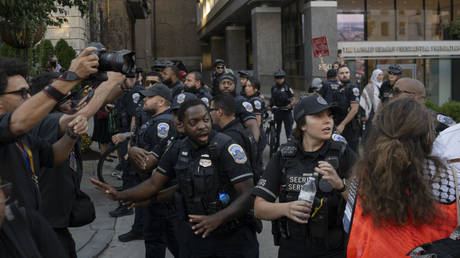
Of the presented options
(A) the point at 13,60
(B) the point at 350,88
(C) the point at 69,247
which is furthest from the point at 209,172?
(B) the point at 350,88

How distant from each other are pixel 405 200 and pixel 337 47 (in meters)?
21.7

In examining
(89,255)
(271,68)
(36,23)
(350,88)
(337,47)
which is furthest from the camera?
(271,68)

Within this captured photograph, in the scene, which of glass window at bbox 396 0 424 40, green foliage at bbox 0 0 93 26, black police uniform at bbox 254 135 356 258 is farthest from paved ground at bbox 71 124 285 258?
glass window at bbox 396 0 424 40

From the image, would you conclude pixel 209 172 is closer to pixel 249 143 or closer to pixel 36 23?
pixel 249 143

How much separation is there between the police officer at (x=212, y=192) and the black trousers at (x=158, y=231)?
3.24 ft

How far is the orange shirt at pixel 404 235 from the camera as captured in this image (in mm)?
2234

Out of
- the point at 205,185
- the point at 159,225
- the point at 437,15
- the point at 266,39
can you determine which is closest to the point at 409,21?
the point at 437,15

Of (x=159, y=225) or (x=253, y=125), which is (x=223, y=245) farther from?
(x=253, y=125)

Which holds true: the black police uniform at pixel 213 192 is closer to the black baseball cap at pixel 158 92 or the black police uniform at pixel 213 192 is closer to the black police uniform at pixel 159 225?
the black police uniform at pixel 159 225

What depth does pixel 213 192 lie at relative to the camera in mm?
3623

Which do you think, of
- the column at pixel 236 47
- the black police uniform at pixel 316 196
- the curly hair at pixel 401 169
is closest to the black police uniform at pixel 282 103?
the black police uniform at pixel 316 196

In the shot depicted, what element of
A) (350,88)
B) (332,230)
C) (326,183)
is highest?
(350,88)

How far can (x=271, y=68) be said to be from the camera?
2723cm

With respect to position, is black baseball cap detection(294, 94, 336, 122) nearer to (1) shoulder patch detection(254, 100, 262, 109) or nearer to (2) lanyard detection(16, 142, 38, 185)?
(2) lanyard detection(16, 142, 38, 185)
